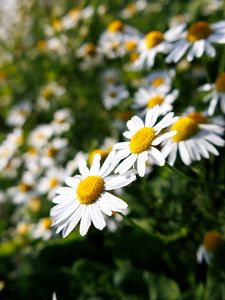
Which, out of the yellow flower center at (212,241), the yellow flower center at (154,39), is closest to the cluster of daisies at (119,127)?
the yellow flower center at (154,39)

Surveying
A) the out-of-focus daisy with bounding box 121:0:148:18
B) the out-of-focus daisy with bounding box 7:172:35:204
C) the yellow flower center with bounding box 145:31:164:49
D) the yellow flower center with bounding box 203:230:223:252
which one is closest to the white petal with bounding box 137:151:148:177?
the yellow flower center with bounding box 203:230:223:252

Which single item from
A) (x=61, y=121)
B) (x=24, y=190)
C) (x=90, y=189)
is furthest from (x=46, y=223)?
(x=90, y=189)

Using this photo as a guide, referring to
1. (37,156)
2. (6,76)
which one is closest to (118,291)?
(37,156)

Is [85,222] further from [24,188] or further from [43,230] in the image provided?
[24,188]

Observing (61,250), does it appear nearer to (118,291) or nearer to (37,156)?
(118,291)

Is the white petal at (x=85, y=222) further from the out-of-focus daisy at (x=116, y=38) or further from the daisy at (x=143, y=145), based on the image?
the out-of-focus daisy at (x=116, y=38)

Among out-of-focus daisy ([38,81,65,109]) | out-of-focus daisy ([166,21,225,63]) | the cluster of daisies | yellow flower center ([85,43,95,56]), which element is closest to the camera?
the cluster of daisies

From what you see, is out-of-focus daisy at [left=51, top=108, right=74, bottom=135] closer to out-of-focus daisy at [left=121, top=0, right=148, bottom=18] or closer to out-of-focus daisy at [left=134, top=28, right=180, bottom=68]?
out-of-focus daisy at [left=134, top=28, right=180, bottom=68]
